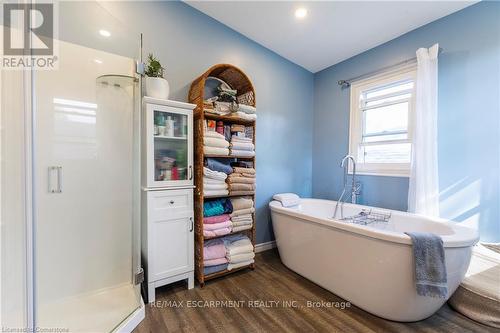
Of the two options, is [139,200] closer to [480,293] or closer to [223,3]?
[223,3]

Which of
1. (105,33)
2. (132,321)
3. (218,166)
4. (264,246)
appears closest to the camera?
(132,321)

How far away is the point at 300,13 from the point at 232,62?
0.86m

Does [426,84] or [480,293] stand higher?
[426,84]

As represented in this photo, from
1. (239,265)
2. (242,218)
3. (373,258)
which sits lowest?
(239,265)

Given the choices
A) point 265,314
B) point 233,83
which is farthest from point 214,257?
point 233,83

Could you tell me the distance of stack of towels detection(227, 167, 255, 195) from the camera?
2186 mm

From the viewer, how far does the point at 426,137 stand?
2.10 metres

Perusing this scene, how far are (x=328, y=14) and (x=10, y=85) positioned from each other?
261 cm

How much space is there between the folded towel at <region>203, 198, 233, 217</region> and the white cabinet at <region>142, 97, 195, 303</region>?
0.15m

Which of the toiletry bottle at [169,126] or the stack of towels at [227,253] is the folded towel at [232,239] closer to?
the stack of towels at [227,253]

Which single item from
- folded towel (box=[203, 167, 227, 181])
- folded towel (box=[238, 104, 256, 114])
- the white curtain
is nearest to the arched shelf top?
folded towel (box=[238, 104, 256, 114])

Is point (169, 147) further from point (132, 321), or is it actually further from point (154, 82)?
point (132, 321)

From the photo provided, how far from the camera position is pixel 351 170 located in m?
2.90

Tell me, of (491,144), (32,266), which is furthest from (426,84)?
(32,266)
